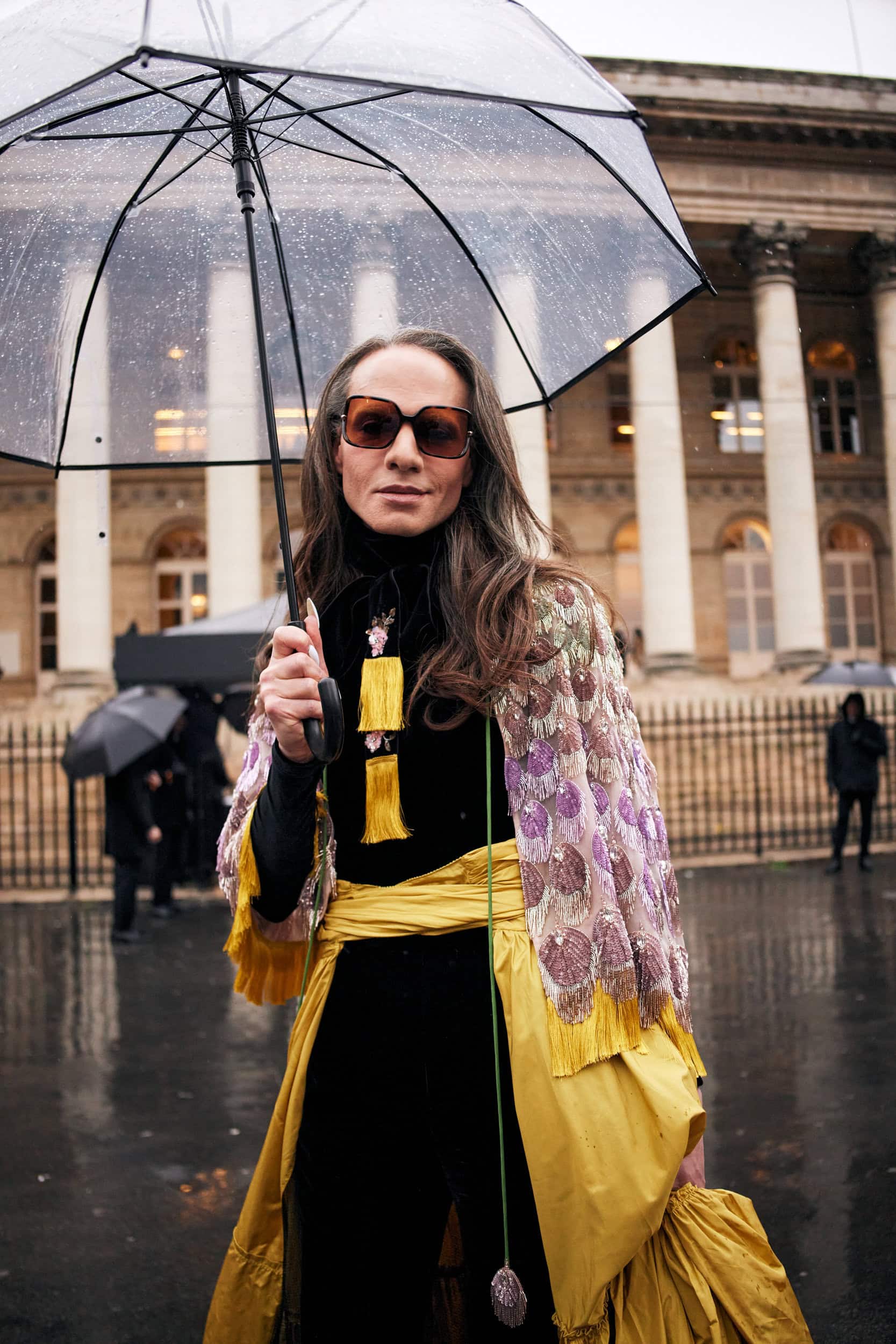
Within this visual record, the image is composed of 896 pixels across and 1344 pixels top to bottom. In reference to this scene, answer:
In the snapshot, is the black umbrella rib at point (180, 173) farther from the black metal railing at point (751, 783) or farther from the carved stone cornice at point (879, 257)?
the carved stone cornice at point (879, 257)

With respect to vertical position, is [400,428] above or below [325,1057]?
above

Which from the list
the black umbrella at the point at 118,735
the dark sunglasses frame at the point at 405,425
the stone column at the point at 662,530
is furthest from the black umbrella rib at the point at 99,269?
the stone column at the point at 662,530

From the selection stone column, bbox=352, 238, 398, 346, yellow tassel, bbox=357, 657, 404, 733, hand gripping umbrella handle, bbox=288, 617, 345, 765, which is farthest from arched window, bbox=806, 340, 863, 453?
hand gripping umbrella handle, bbox=288, 617, 345, 765

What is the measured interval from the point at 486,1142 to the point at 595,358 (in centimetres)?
172

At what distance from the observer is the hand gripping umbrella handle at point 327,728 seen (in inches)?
61.9

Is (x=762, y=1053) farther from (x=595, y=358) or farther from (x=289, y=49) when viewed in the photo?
(x=289, y=49)

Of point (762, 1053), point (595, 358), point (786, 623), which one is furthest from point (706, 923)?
point (786, 623)

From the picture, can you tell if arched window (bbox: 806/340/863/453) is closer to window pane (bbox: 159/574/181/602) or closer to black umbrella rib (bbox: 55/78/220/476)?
window pane (bbox: 159/574/181/602)

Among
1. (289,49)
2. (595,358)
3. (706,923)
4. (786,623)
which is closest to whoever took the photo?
(289,49)

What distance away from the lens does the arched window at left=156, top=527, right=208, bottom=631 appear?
26.5 m

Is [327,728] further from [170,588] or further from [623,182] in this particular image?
[170,588]

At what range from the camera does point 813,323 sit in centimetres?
2838

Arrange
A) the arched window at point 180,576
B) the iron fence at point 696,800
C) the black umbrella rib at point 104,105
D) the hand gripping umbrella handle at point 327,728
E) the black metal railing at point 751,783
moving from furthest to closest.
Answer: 1. the arched window at point 180,576
2. the black metal railing at point 751,783
3. the iron fence at point 696,800
4. the black umbrella rib at point 104,105
5. the hand gripping umbrella handle at point 327,728

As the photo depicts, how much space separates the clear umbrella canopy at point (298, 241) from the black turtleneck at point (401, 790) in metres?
0.52
